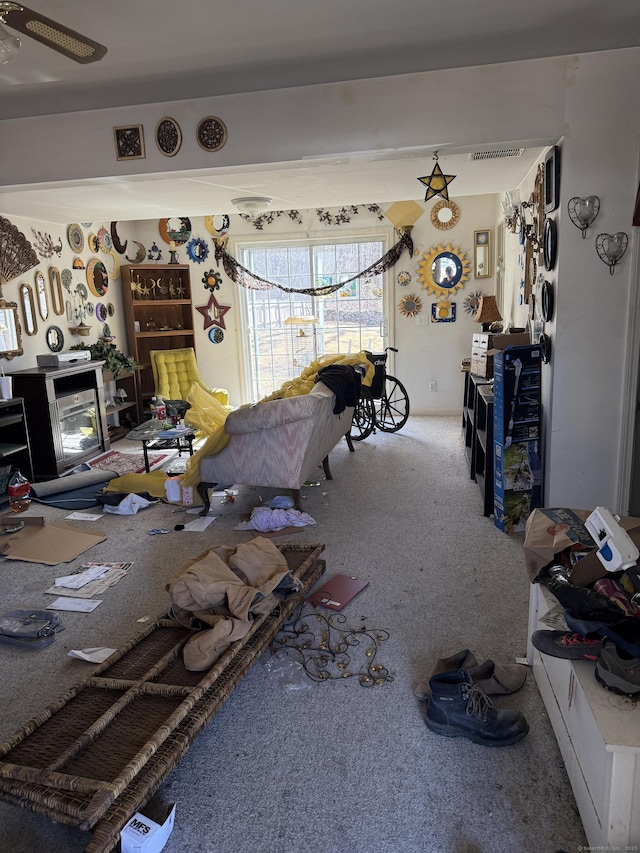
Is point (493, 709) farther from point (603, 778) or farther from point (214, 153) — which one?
point (214, 153)

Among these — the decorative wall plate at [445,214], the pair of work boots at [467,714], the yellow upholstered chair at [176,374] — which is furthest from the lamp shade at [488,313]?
the pair of work boots at [467,714]

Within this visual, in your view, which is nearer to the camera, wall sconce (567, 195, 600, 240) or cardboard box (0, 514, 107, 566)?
wall sconce (567, 195, 600, 240)

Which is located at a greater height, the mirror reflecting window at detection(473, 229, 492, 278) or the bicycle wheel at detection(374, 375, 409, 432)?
the mirror reflecting window at detection(473, 229, 492, 278)

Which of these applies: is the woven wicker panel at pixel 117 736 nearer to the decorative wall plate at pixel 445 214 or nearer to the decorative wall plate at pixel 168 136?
the decorative wall plate at pixel 168 136

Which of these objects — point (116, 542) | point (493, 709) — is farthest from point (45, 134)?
point (493, 709)

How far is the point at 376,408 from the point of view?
6.57 meters

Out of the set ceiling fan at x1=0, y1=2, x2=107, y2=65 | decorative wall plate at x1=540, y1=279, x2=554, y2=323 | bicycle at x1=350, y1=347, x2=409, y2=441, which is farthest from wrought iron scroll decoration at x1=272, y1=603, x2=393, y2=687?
bicycle at x1=350, y1=347, x2=409, y2=441

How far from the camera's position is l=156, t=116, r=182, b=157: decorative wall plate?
139 inches

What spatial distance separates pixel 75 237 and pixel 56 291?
2.37 ft

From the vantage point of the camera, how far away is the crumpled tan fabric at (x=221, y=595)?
6.89 feet

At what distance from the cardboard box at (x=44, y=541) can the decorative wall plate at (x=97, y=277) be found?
133 inches

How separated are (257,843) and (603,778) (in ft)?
3.01

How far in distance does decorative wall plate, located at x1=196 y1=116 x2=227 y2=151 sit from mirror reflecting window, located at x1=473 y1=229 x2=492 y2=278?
3.91m

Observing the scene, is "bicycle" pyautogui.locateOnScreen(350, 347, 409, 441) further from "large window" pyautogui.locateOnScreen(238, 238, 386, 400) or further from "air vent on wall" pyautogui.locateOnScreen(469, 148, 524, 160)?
"air vent on wall" pyautogui.locateOnScreen(469, 148, 524, 160)
